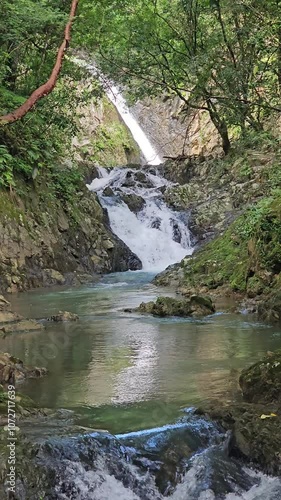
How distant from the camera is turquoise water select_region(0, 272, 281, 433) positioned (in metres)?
5.20

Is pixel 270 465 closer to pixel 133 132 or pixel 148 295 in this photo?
pixel 148 295

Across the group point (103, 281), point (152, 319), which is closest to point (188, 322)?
point (152, 319)

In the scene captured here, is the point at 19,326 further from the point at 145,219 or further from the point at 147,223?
the point at 145,219

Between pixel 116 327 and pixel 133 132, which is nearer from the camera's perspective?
pixel 116 327

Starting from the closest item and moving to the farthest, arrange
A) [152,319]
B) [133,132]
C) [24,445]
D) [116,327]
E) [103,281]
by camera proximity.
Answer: [24,445] < [116,327] < [152,319] < [103,281] < [133,132]

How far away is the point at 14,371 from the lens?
599cm

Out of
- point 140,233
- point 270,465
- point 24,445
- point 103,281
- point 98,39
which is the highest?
point 98,39

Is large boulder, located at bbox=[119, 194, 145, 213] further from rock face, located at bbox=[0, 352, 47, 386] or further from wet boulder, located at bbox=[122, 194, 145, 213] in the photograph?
rock face, located at bbox=[0, 352, 47, 386]

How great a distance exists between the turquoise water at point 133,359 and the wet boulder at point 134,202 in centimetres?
1036

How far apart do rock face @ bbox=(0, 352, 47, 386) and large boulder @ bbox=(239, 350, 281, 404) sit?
7.55 feet

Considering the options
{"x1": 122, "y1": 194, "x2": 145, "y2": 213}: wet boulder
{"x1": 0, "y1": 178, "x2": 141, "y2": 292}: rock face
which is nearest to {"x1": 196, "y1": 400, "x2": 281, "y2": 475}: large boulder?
{"x1": 0, "y1": 178, "x2": 141, "y2": 292}: rock face

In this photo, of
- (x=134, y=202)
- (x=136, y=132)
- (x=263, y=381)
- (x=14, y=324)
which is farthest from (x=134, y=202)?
(x=263, y=381)

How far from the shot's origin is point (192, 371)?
20.9 feet

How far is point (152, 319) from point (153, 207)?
12.2 meters
